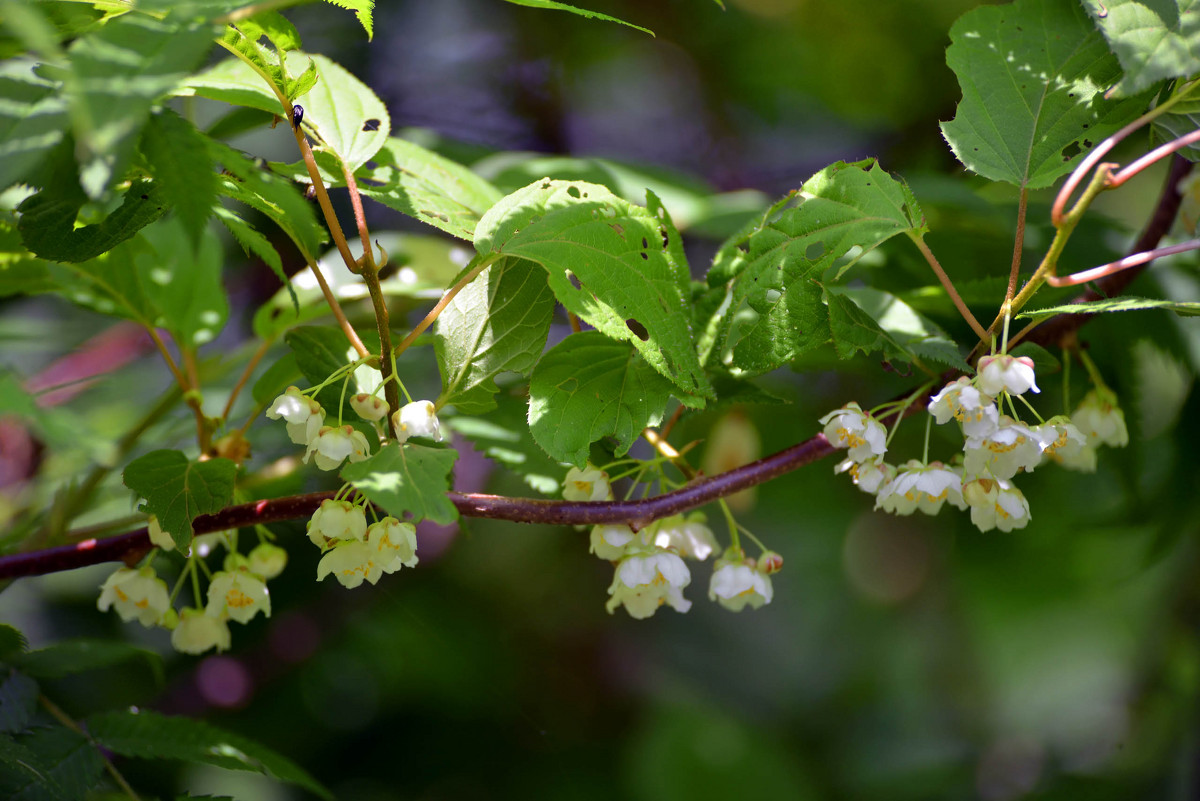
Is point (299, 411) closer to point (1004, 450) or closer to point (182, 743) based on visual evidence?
point (182, 743)

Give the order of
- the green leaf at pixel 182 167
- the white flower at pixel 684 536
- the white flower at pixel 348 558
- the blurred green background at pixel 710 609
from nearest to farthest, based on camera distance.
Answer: the green leaf at pixel 182 167, the white flower at pixel 348 558, the white flower at pixel 684 536, the blurred green background at pixel 710 609

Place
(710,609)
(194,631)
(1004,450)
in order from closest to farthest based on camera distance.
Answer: (1004,450)
(194,631)
(710,609)

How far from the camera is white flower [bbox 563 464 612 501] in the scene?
0.54 m

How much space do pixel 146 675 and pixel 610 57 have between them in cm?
144

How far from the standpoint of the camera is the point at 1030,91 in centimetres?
52

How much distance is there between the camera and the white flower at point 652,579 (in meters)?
0.52

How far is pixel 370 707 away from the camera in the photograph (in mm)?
1333

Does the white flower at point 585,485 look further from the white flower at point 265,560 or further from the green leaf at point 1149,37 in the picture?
the green leaf at point 1149,37

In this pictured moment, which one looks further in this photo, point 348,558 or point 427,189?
point 427,189

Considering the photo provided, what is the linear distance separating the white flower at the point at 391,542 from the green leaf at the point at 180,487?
10 cm

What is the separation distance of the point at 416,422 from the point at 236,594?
0.78ft

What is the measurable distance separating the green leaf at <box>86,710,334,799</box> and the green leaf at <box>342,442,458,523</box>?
315 mm

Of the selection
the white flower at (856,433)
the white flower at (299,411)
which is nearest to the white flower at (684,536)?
the white flower at (856,433)

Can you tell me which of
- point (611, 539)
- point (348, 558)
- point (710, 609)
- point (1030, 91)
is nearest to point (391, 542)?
point (348, 558)
